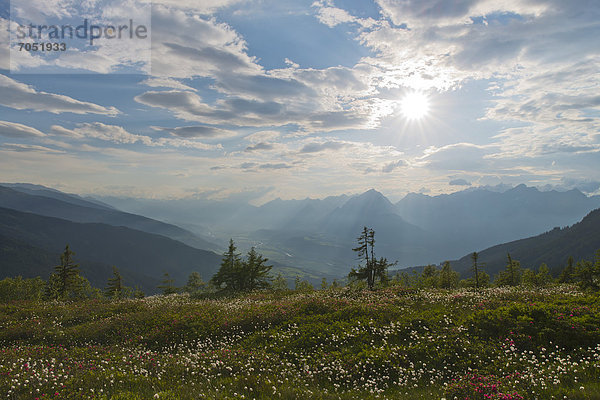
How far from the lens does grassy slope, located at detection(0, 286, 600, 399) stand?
1012 centimetres

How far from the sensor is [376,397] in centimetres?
1009

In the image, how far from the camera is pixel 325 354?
1352 centimetres

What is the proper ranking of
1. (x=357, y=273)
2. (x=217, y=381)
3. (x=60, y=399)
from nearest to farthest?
(x=60, y=399), (x=217, y=381), (x=357, y=273)

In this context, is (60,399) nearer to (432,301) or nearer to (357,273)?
(432,301)

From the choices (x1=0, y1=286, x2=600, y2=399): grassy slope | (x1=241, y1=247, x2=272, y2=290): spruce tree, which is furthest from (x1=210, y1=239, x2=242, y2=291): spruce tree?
(x1=0, y1=286, x2=600, y2=399): grassy slope

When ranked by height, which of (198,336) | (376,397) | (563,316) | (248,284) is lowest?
(248,284)

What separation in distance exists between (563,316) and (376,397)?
9696mm

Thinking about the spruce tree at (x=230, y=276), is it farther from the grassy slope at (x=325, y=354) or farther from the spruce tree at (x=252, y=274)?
the grassy slope at (x=325, y=354)

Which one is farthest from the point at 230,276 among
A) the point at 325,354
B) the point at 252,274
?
the point at 325,354

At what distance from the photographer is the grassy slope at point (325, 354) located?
1012 cm

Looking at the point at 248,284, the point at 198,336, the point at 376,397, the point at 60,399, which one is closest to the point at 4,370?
the point at 60,399

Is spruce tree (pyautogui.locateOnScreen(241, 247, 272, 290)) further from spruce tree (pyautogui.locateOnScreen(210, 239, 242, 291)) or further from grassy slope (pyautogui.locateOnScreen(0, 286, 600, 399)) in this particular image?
grassy slope (pyautogui.locateOnScreen(0, 286, 600, 399))

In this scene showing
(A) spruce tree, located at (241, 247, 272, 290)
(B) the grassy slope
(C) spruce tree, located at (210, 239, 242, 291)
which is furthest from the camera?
(C) spruce tree, located at (210, 239, 242, 291)

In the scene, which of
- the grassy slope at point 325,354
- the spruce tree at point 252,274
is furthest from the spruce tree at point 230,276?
the grassy slope at point 325,354
